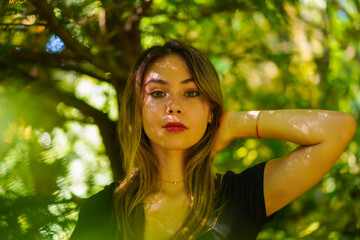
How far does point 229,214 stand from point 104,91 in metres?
1.11

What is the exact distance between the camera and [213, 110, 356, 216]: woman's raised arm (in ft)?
5.37

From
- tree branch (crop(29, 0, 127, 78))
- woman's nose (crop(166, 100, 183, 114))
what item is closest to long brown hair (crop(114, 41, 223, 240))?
woman's nose (crop(166, 100, 183, 114))

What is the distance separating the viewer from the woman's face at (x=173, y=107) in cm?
163

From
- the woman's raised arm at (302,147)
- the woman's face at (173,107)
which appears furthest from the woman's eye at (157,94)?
the woman's raised arm at (302,147)

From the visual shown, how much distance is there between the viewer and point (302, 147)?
1693 millimetres

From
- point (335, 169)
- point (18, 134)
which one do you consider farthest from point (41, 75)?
point (335, 169)

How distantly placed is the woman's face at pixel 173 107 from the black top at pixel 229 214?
0.83 ft

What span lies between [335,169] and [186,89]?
148cm

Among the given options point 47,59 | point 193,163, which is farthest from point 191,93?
point 47,59

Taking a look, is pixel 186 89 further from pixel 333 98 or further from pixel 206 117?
pixel 333 98

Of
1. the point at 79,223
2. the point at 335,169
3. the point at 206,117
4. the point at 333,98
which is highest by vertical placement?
the point at 206,117

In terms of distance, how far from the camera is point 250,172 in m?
1.73

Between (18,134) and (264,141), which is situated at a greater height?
(18,134)

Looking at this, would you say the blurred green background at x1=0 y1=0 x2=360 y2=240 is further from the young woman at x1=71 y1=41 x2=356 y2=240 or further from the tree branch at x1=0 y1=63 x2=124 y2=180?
the young woman at x1=71 y1=41 x2=356 y2=240
